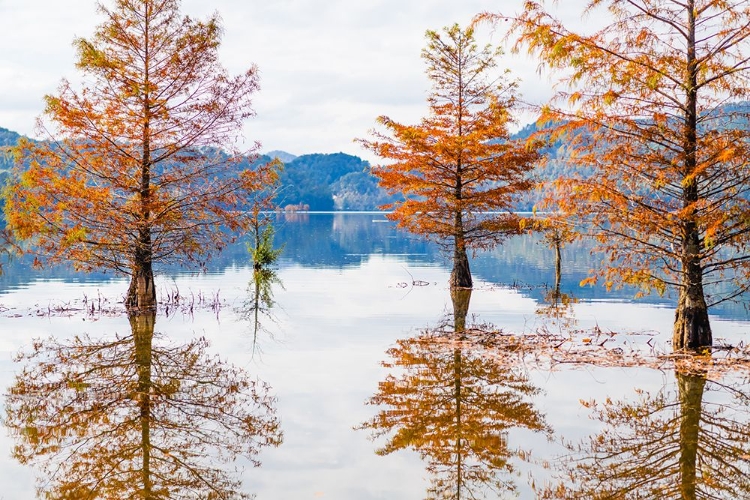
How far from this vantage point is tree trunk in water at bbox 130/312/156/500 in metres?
7.78

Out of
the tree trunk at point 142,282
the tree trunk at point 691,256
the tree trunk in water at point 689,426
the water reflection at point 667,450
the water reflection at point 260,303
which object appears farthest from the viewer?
the tree trunk at point 142,282

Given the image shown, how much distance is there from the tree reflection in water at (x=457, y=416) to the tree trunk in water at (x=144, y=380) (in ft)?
9.35

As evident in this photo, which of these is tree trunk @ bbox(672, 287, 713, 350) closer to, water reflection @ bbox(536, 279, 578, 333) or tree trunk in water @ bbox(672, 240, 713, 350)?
tree trunk in water @ bbox(672, 240, 713, 350)

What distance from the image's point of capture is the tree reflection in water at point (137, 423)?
7656 mm

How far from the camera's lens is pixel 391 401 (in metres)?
10.8

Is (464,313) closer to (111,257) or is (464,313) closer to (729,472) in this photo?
(111,257)

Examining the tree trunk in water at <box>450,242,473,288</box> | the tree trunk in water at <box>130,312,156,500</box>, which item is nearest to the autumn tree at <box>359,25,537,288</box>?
the tree trunk in water at <box>450,242,473,288</box>

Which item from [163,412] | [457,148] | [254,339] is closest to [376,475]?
[163,412]

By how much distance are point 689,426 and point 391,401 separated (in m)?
4.41

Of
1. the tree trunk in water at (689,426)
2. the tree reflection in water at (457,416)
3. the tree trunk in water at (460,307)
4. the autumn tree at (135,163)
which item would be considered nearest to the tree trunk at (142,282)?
the autumn tree at (135,163)

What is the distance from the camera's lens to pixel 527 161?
29.1 metres

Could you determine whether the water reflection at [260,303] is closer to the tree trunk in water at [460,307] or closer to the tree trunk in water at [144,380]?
the tree trunk in water at [144,380]

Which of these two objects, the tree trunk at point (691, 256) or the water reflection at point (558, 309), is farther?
the water reflection at point (558, 309)

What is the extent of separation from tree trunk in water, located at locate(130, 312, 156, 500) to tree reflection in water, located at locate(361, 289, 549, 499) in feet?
9.35
